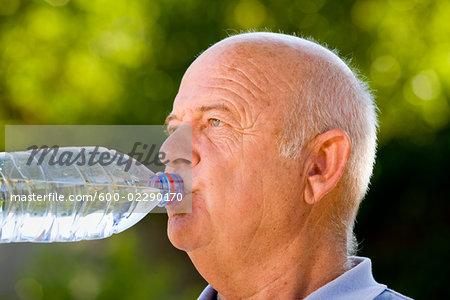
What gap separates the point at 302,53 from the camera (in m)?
1.45

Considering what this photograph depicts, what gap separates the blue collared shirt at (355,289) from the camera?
54.1 inches

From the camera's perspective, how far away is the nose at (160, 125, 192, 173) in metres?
1.39

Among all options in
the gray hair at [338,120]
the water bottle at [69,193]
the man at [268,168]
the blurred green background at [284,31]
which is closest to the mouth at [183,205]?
the man at [268,168]

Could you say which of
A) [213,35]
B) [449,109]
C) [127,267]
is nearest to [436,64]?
[449,109]

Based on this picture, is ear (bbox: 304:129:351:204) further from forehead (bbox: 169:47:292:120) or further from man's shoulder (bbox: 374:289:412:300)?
man's shoulder (bbox: 374:289:412:300)

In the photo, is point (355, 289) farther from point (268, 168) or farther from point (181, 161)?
point (181, 161)

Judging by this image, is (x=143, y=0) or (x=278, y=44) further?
(x=143, y=0)

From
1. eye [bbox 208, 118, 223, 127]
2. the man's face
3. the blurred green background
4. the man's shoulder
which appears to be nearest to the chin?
the man's face

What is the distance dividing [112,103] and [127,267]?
53.4 inches

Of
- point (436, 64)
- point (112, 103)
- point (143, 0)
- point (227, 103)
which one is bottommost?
point (227, 103)

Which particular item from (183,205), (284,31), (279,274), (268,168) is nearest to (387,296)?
(279,274)

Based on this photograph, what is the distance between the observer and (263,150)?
1382 mm

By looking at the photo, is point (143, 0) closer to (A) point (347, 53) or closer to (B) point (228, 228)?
(A) point (347, 53)

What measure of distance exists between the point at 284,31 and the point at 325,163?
10.1 feet
